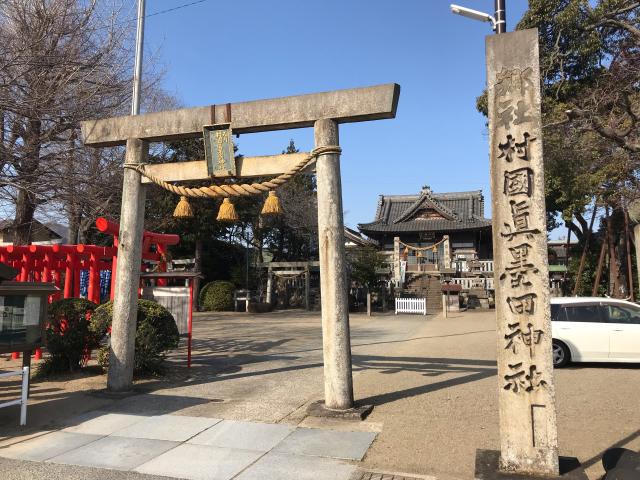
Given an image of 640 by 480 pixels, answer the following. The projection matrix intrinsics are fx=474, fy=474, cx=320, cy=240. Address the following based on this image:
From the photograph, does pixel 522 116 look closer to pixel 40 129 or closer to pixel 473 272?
pixel 40 129

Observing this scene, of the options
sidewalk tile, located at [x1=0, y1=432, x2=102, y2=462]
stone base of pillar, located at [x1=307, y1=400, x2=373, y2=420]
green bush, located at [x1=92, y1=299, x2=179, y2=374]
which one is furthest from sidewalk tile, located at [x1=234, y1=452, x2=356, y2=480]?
green bush, located at [x1=92, y1=299, x2=179, y2=374]

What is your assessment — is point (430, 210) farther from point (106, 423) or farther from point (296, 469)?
point (296, 469)

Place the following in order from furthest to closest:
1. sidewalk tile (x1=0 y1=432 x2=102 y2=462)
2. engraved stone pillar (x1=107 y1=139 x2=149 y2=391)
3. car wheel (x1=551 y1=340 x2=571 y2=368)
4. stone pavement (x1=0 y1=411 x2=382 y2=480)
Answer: car wheel (x1=551 y1=340 x2=571 y2=368) → engraved stone pillar (x1=107 y1=139 x2=149 y2=391) → sidewalk tile (x1=0 y1=432 x2=102 y2=462) → stone pavement (x1=0 y1=411 x2=382 y2=480)

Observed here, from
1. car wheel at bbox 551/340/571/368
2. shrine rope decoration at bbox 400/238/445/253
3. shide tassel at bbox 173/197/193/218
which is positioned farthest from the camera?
shrine rope decoration at bbox 400/238/445/253

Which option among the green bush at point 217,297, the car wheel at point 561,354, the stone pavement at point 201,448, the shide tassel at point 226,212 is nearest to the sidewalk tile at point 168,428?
the stone pavement at point 201,448

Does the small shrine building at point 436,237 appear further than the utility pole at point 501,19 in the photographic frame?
Yes

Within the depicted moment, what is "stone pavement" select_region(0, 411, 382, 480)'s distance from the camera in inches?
170

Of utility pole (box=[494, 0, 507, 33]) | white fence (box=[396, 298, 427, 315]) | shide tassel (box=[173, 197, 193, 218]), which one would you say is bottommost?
white fence (box=[396, 298, 427, 315])

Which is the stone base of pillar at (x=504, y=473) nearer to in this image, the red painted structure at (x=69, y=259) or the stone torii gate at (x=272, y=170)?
the stone torii gate at (x=272, y=170)

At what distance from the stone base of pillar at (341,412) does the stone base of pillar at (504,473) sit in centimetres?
181

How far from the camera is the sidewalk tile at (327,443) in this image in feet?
15.6

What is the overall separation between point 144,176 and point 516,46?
5.63m

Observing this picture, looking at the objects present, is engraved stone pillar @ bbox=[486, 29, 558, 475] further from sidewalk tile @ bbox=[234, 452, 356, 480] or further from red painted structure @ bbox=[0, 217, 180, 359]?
red painted structure @ bbox=[0, 217, 180, 359]

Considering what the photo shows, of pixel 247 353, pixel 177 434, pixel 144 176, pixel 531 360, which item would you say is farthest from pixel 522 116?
pixel 247 353
